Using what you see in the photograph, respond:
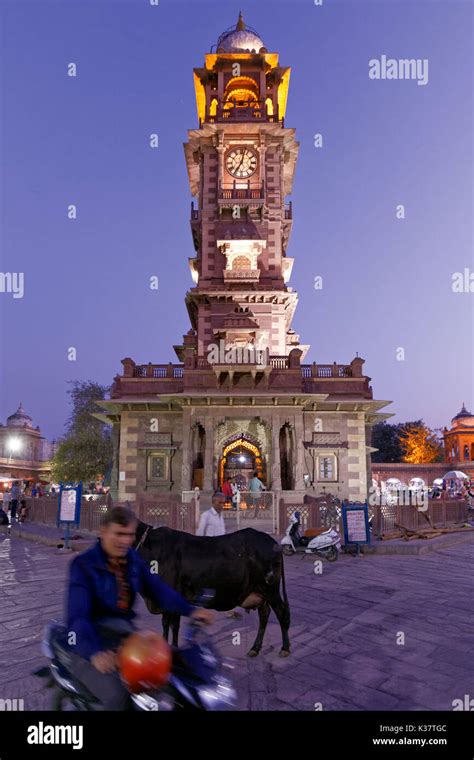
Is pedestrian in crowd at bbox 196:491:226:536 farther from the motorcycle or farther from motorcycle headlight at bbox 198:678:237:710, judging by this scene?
motorcycle headlight at bbox 198:678:237:710

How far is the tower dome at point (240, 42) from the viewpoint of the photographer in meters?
28.7

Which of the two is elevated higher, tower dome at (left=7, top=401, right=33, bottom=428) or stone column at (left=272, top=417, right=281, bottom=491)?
tower dome at (left=7, top=401, right=33, bottom=428)

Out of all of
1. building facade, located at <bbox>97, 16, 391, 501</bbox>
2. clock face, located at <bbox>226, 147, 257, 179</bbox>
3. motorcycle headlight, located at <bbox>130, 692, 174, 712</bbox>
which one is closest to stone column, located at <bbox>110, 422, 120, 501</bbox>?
building facade, located at <bbox>97, 16, 391, 501</bbox>

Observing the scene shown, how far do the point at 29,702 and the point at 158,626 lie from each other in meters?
2.39

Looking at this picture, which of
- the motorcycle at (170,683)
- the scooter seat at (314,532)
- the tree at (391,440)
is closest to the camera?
the motorcycle at (170,683)

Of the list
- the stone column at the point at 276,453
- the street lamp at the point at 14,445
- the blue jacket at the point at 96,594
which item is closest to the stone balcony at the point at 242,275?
the stone column at the point at 276,453

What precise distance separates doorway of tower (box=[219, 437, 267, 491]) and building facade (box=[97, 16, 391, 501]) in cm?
5

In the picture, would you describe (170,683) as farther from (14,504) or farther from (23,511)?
(14,504)

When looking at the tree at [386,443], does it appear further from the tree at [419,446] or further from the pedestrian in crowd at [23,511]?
the pedestrian in crowd at [23,511]

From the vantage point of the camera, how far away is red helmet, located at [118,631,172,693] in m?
2.32

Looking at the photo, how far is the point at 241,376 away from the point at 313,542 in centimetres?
1073

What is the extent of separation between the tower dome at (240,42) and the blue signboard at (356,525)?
28906 millimetres

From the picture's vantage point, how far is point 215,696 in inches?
103

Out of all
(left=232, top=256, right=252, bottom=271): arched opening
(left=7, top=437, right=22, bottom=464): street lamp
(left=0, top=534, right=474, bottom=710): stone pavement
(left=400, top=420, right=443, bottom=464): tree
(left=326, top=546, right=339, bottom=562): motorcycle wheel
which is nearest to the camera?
(left=0, top=534, right=474, bottom=710): stone pavement
